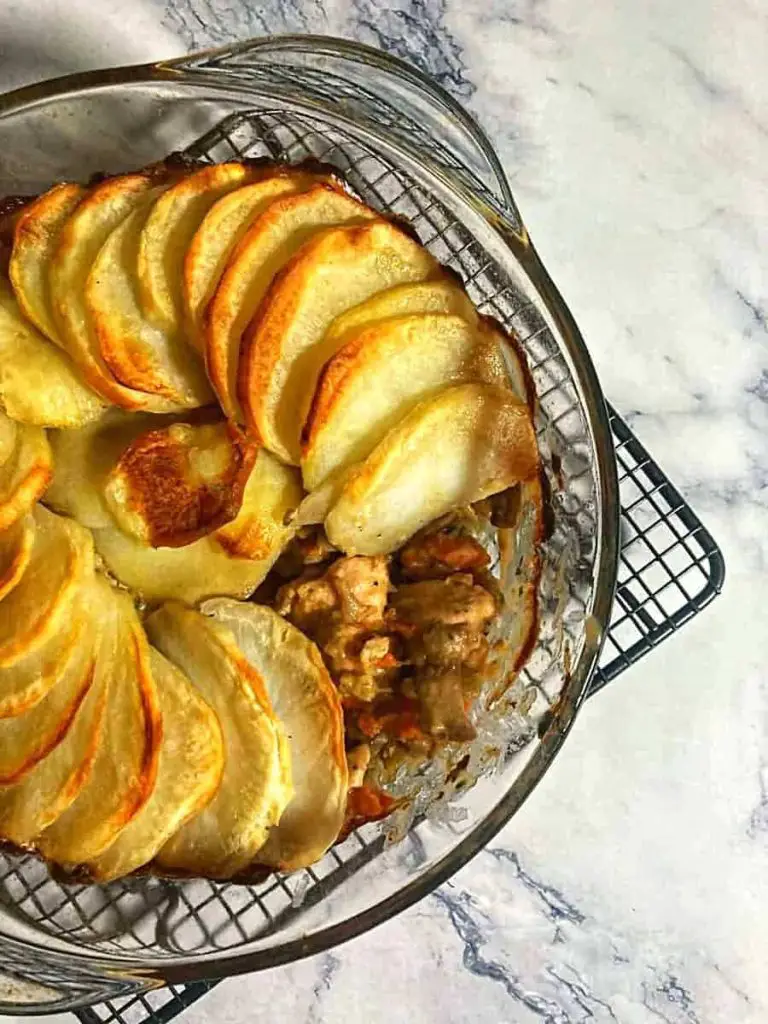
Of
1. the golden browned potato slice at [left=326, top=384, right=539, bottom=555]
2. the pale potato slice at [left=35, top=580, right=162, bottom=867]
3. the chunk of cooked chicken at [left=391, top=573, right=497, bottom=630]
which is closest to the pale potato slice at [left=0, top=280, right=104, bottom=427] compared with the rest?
the pale potato slice at [left=35, top=580, right=162, bottom=867]

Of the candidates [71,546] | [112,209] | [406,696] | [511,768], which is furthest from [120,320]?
[511,768]

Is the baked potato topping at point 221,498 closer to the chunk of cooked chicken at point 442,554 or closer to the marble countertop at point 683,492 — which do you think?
the chunk of cooked chicken at point 442,554

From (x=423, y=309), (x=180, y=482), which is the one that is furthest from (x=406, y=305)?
(x=180, y=482)

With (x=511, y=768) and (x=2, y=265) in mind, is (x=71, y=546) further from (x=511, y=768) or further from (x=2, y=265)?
(x=511, y=768)

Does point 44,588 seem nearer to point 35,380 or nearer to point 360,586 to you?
point 35,380

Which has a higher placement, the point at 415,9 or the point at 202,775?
the point at 415,9

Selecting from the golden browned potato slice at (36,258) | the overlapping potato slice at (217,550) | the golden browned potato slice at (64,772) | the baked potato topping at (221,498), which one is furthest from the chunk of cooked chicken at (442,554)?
the golden browned potato slice at (36,258)

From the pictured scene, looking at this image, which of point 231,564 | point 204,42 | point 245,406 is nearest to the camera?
point 245,406
